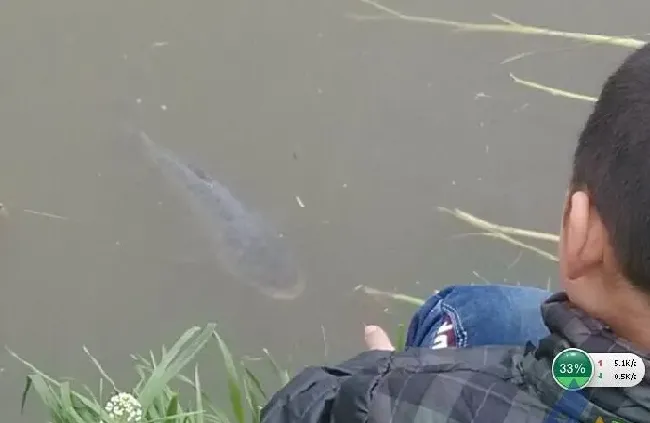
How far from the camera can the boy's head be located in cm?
40

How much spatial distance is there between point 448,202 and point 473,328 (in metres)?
0.53

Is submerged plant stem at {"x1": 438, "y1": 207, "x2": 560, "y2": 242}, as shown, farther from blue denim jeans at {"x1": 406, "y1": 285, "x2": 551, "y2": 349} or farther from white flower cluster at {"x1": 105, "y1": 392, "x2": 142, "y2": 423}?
white flower cluster at {"x1": 105, "y1": 392, "x2": 142, "y2": 423}

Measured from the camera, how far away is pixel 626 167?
40cm

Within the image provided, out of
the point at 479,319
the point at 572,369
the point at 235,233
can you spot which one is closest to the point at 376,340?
the point at 479,319

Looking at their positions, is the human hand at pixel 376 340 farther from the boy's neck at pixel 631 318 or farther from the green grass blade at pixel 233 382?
the boy's neck at pixel 631 318

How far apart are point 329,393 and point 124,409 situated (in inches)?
10.0

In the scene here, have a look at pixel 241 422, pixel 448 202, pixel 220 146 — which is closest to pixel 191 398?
pixel 241 422

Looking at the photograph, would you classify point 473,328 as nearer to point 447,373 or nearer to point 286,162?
point 447,373

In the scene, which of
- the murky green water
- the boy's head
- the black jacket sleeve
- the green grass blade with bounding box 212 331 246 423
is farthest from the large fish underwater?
the boy's head

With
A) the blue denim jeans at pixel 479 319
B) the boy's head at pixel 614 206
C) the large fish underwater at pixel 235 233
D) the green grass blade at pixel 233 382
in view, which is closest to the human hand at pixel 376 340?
the blue denim jeans at pixel 479 319

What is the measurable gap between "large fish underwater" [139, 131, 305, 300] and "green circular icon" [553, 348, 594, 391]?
0.75 metres

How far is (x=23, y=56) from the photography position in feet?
3.67

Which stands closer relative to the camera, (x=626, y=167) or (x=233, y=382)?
(x=626, y=167)

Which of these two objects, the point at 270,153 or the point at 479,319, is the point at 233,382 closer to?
the point at 479,319
